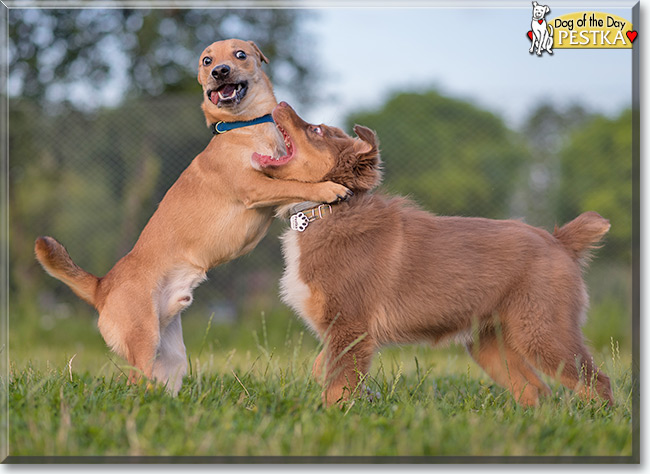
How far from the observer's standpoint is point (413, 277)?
3.70 meters

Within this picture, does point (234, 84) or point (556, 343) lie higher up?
point (234, 84)

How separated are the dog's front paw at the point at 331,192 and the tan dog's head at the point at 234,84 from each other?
37.2 inches

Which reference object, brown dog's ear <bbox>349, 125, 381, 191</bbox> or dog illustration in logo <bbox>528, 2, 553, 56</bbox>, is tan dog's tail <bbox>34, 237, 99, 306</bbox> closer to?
brown dog's ear <bbox>349, 125, 381, 191</bbox>

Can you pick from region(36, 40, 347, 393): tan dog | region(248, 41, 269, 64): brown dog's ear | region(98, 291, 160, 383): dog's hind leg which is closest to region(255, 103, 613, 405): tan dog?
region(36, 40, 347, 393): tan dog

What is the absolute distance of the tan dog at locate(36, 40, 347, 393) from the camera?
12.8 feet

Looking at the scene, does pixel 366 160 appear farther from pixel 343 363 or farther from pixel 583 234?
pixel 583 234

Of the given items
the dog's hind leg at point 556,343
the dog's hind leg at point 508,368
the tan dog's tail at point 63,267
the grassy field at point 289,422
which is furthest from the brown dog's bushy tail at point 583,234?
the tan dog's tail at point 63,267

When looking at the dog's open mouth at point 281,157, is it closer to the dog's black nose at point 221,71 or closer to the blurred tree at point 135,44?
the dog's black nose at point 221,71

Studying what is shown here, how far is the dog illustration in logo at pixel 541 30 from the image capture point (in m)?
3.47

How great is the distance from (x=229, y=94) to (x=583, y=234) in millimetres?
2412

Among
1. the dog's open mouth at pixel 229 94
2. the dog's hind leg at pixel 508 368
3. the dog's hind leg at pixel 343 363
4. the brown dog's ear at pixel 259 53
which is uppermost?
the brown dog's ear at pixel 259 53

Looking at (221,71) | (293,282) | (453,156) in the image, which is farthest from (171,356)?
(453,156)

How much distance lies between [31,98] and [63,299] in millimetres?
2758

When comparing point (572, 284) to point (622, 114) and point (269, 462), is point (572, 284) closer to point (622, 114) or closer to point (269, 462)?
point (269, 462)
